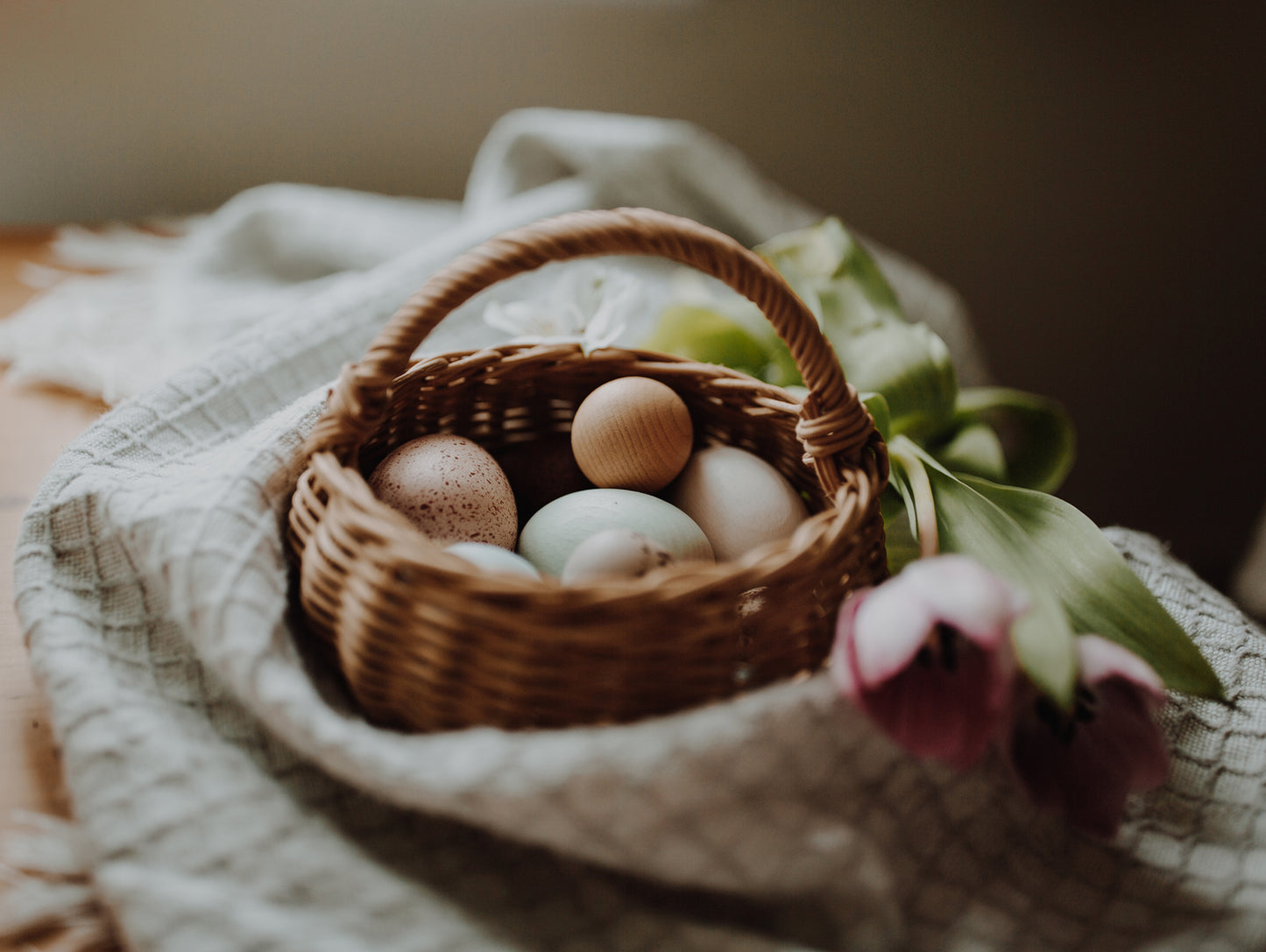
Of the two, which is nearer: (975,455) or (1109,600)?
(1109,600)

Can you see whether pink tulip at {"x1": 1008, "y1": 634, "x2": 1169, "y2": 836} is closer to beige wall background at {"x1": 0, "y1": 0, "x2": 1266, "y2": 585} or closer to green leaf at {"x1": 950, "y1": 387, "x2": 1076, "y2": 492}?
green leaf at {"x1": 950, "y1": 387, "x2": 1076, "y2": 492}

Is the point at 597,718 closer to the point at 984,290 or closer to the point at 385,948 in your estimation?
the point at 385,948

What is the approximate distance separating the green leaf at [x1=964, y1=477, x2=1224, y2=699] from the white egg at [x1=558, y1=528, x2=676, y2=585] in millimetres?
225

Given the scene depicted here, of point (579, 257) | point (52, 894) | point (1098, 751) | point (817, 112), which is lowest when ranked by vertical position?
point (52, 894)

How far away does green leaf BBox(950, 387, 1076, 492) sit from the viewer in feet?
2.30

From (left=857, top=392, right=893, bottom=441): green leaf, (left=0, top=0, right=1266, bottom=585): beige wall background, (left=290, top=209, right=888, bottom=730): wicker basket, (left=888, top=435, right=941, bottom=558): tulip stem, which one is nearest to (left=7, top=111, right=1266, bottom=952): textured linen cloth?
(left=290, top=209, right=888, bottom=730): wicker basket

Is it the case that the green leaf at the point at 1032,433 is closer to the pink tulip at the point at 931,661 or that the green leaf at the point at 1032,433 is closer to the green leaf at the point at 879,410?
the green leaf at the point at 879,410

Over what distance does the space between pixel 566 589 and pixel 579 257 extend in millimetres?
155

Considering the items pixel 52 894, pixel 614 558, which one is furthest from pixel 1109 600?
pixel 52 894

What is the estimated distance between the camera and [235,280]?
2.96ft

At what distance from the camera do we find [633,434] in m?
0.50

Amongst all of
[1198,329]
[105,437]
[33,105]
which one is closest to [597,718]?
[105,437]

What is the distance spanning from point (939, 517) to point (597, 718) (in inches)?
10.0

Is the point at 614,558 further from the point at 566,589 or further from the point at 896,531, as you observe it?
the point at 896,531
